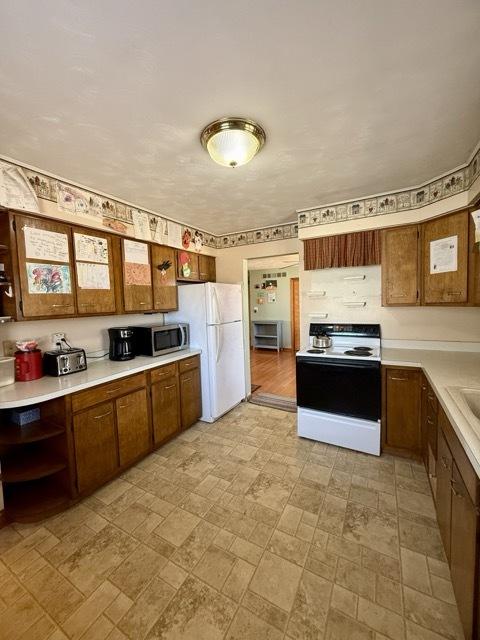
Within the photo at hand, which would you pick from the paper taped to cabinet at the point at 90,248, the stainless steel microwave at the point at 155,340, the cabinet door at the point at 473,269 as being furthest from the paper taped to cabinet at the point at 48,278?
the cabinet door at the point at 473,269

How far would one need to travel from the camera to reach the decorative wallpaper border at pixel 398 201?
2027 mm

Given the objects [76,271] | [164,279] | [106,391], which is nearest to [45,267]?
[76,271]

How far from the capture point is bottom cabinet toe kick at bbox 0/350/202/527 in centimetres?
177

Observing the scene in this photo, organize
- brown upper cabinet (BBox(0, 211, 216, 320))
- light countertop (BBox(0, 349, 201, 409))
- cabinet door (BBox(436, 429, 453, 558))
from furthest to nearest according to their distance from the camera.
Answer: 1. brown upper cabinet (BBox(0, 211, 216, 320))
2. light countertop (BBox(0, 349, 201, 409))
3. cabinet door (BBox(436, 429, 453, 558))

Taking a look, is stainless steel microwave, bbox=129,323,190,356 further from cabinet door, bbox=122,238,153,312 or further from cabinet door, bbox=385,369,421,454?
cabinet door, bbox=385,369,421,454

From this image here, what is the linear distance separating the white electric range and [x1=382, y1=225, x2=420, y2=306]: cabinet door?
0.41 metres

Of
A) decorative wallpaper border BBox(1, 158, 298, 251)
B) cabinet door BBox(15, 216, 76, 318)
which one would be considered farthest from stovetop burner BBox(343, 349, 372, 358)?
cabinet door BBox(15, 216, 76, 318)

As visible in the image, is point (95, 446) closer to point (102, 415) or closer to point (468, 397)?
point (102, 415)

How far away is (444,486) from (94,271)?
285 centimetres

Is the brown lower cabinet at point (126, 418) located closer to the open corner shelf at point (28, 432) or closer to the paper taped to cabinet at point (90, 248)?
the open corner shelf at point (28, 432)

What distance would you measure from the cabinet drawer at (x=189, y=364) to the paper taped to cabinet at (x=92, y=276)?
1070 millimetres

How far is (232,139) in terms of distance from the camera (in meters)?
1.50

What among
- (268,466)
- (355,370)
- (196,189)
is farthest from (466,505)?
(196,189)

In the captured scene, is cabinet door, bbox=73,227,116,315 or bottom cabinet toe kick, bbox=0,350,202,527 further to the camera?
cabinet door, bbox=73,227,116,315
